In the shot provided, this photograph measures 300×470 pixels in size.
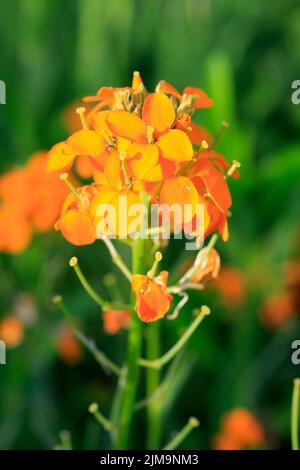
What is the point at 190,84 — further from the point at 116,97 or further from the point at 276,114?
the point at 116,97

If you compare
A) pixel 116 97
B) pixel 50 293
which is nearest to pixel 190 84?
pixel 50 293

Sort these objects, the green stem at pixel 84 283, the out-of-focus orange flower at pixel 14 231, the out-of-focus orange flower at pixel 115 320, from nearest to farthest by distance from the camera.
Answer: the green stem at pixel 84 283, the out-of-focus orange flower at pixel 115 320, the out-of-focus orange flower at pixel 14 231

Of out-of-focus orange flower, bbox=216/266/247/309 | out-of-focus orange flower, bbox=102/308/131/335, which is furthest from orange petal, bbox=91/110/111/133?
out-of-focus orange flower, bbox=216/266/247/309

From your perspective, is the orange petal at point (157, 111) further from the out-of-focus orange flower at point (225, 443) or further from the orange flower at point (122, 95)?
the out-of-focus orange flower at point (225, 443)

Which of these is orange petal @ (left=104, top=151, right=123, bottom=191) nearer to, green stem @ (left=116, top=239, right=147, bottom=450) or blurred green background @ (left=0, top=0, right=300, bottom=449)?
green stem @ (left=116, top=239, right=147, bottom=450)

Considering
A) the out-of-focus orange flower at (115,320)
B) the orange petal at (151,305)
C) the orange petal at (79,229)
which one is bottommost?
the out-of-focus orange flower at (115,320)

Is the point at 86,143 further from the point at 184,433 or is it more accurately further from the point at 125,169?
the point at 184,433

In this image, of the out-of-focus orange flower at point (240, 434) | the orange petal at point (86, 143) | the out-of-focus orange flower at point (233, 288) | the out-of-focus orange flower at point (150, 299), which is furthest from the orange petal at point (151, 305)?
the out-of-focus orange flower at point (233, 288)
